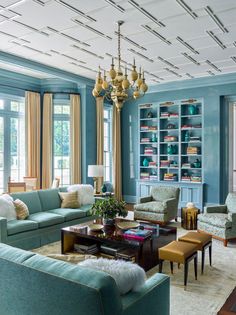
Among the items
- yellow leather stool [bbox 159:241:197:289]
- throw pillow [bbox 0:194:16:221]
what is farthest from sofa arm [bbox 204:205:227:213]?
throw pillow [bbox 0:194:16:221]

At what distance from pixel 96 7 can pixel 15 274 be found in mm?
3351

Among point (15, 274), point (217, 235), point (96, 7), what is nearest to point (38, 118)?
point (96, 7)

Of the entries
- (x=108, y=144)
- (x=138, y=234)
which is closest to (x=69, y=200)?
(x=138, y=234)

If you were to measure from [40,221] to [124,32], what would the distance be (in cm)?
327

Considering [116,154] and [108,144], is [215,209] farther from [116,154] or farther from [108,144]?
[108,144]

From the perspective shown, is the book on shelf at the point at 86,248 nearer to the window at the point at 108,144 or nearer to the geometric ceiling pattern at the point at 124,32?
the geometric ceiling pattern at the point at 124,32

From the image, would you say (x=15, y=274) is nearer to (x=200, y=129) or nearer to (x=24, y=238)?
(x=24, y=238)

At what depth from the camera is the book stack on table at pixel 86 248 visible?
4.29 m

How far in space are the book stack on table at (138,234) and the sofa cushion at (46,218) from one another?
1.51 m

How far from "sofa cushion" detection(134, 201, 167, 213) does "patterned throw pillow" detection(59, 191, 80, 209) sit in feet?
4.32

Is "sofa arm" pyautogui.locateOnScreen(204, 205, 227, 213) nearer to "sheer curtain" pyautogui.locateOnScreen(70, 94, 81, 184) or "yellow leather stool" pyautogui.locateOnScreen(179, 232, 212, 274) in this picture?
"yellow leather stool" pyautogui.locateOnScreen(179, 232, 212, 274)

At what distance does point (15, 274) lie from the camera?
2043 millimetres

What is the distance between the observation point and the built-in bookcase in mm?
8102

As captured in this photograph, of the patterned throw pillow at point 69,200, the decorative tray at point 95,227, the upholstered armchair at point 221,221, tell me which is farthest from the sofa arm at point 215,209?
the patterned throw pillow at point 69,200
